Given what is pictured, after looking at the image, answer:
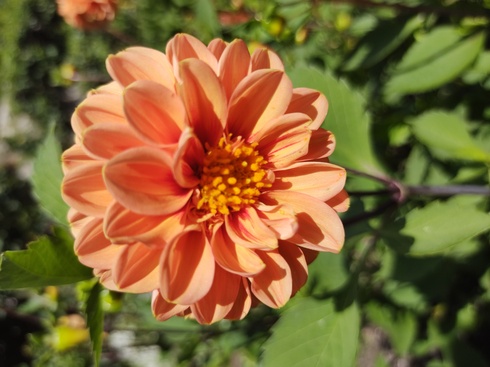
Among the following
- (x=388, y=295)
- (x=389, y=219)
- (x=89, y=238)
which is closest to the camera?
(x=89, y=238)

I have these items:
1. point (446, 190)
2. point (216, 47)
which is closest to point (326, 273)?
point (446, 190)

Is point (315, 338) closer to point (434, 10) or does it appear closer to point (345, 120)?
point (345, 120)

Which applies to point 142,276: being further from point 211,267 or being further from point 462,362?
point 462,362

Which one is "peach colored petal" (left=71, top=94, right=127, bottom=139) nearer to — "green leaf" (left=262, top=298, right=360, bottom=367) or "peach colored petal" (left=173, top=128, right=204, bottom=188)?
"peach colored petal" (left=173, top=128, right=204, bottom=188)

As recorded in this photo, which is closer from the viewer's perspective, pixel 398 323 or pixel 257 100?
pixel 257 100

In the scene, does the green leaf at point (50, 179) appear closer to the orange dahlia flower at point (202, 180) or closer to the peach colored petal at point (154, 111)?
the orange dahlia flower at point (202, 180)

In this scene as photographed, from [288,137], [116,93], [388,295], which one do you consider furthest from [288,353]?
[388,295]

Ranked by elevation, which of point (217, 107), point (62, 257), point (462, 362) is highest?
point (217, 107)
